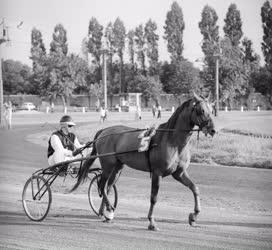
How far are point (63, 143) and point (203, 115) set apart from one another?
2.78m

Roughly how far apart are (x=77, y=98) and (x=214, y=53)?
4159 cm

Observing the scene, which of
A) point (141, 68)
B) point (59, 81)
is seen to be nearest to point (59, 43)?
point (141, 68)

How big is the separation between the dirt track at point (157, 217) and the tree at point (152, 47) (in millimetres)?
12697

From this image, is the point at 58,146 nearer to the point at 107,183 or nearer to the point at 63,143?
the point at 63,143

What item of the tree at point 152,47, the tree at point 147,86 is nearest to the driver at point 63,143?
the tree at point 152,47

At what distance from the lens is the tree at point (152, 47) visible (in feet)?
89.5

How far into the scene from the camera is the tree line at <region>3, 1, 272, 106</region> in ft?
82.0

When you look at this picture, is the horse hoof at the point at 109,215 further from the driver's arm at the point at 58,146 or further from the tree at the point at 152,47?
the tree at the point at 152,47

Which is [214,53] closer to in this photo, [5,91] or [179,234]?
[179,234]

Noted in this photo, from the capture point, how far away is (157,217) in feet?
26.9

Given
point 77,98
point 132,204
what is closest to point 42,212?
point 132,204

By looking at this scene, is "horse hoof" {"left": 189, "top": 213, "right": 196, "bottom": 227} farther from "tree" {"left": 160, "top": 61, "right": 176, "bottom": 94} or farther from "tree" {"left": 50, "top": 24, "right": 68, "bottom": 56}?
"tree" {"left": 160, "top": 61, "right": 176, "bottom": 94}

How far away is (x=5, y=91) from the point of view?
75.2 m

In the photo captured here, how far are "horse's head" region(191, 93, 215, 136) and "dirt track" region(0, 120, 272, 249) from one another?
1.41 m
